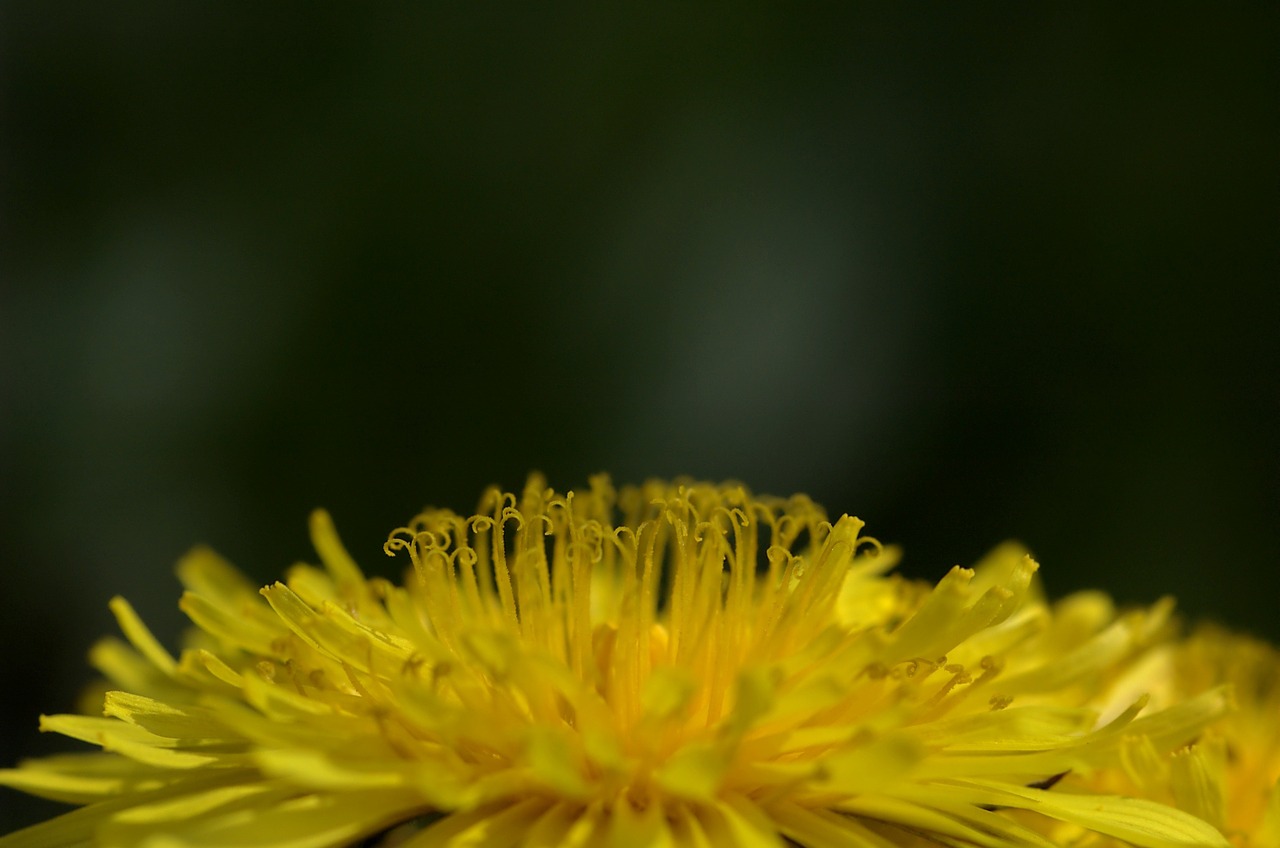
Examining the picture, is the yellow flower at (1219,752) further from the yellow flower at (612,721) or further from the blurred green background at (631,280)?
the blurred green background at (631,280)

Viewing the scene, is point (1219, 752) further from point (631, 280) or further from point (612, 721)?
point (631, 280)

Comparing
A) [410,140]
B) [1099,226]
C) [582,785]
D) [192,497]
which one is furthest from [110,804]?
[1099,226]

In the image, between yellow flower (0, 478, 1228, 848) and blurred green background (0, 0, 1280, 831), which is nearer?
yellow flower (0, 478, 1228, 848)

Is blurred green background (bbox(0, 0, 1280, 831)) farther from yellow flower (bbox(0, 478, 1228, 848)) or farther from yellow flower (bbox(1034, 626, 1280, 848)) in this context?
yellow flower (bbox(0, 478, 1228, 848))

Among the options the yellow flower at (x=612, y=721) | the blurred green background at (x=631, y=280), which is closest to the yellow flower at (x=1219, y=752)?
the yellow flower at (x=612, y=721)

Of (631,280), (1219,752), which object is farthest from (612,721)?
(631,280)

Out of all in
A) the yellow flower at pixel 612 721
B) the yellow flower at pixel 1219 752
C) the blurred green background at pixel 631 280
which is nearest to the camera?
the yellow flower at pixel 612 721

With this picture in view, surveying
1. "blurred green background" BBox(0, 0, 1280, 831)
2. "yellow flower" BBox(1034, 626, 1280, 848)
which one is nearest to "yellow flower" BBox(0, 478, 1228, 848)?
"yellow flower" BBox(1034, 626, 1280, 848)
